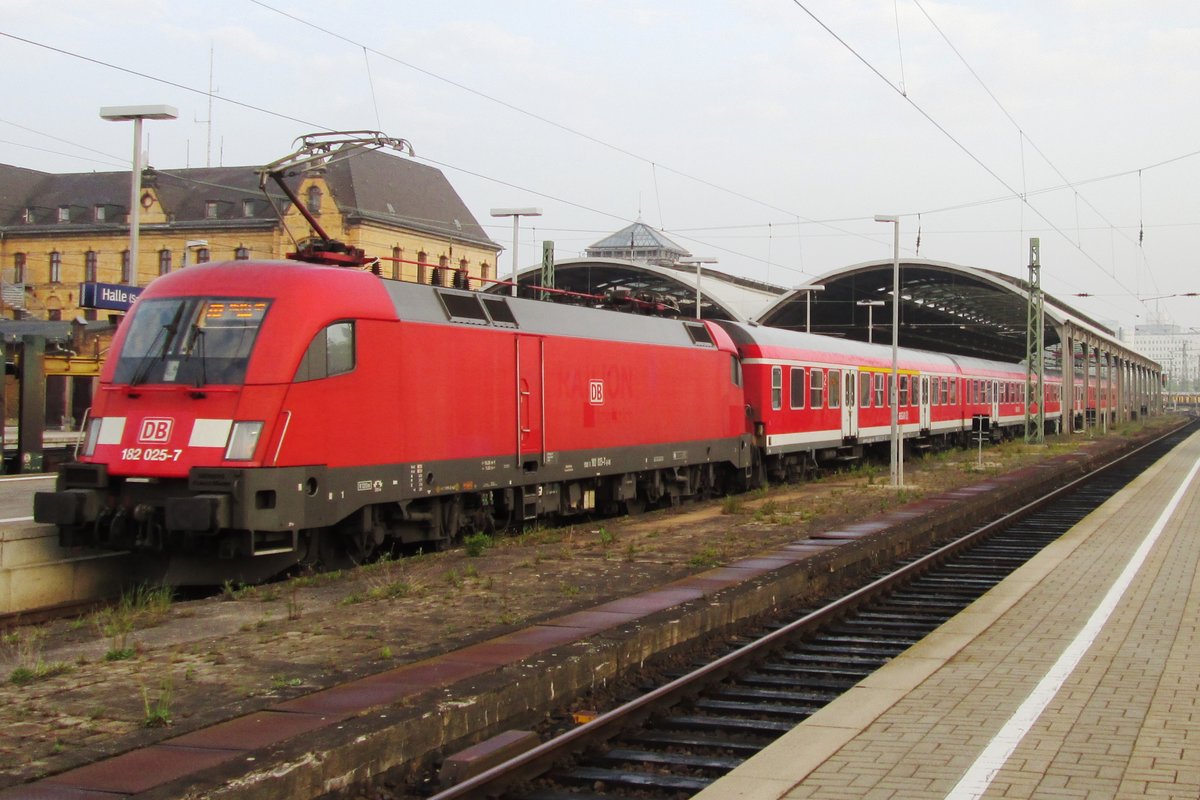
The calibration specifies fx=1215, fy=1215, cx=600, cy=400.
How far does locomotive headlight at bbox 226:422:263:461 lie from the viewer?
459 inches

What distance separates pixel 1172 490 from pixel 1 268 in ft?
218

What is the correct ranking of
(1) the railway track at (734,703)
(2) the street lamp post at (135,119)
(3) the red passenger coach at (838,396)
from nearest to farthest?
(1) the railway track at (734,703) → (2) the street lamp post at (135,119) → (3) the red passenger coach at (838,396)

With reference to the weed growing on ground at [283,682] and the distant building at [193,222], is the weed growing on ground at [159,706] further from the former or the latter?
the distant building at [193,222]

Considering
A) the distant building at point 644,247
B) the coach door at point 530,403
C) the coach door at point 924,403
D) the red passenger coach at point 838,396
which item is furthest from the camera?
the distant building at point 644,247

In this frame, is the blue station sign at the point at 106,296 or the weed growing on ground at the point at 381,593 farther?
→ the blue station sign at the point at 106,296

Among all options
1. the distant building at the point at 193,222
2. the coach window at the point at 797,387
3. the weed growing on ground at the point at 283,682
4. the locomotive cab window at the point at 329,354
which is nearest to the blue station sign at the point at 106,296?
the locomotive cab window at the point at 329,354

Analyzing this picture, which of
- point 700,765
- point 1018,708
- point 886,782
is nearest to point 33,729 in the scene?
point 700,765

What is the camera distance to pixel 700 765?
683 cm

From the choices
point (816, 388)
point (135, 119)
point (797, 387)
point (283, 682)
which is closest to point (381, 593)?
point (283, 682)

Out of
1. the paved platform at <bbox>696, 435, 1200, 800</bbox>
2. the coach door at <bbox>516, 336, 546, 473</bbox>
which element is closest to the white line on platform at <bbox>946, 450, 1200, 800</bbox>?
the paved platform at <bbox>696, 435, 1200, 800</bbox>

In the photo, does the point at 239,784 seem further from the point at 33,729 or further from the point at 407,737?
the point at 33,729

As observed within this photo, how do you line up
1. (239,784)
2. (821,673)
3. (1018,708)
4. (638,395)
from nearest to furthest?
(239,784), (1018,708), (821,673), (638,395)

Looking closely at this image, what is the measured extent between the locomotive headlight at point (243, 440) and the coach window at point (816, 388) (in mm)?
18586

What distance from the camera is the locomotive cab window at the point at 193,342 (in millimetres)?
12102
